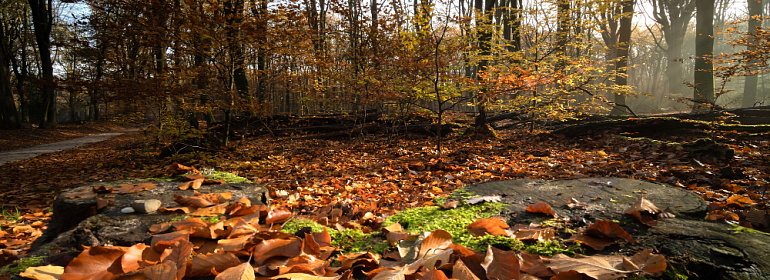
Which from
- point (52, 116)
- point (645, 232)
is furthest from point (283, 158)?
point (52, 116)

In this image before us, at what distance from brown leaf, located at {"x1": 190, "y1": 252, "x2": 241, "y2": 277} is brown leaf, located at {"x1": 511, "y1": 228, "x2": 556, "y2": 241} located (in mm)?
1157

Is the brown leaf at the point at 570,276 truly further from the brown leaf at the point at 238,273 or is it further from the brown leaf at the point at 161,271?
the brown leaf at the point at 161,271

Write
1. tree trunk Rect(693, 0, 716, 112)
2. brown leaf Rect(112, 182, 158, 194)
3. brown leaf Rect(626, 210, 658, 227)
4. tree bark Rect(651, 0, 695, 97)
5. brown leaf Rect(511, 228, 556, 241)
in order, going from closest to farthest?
brown leaf Rect(511, 228, 556, 241)
brown leaf Rect(626, 210, 658, 227)
brown leaf Rect(112, 182, 158, 194)
tree trunk Rect(693, 0, 716, 112)
tree bark Rect(651, 0, 695, 97)

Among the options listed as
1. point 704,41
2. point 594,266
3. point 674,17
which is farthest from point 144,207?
point 674,17

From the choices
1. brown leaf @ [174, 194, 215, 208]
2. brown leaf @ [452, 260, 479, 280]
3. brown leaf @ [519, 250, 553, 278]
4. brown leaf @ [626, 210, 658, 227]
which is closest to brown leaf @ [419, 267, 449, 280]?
brown leaf @ [452, 260, 479, 280]

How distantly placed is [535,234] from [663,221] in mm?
716

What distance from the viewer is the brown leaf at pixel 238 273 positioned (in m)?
0.91

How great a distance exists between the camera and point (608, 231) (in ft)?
4.31

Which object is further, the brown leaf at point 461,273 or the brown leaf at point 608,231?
the brown leaf at point 608,231

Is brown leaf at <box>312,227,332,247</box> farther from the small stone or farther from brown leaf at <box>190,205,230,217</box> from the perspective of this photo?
the small stone

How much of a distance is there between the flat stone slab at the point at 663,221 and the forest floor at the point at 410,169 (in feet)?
0.81

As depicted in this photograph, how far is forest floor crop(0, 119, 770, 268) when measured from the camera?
323 cm

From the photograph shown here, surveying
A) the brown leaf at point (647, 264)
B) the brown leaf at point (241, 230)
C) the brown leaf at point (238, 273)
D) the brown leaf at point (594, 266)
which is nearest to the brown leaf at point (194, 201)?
the brown leaf at point (241, 230)

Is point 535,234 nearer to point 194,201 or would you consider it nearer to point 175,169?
point 194,201
